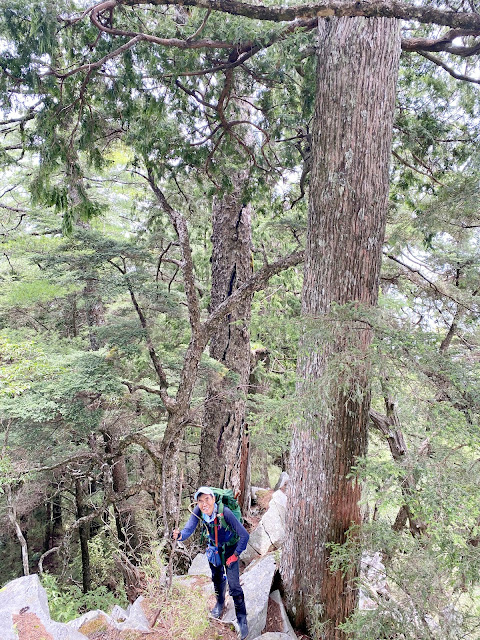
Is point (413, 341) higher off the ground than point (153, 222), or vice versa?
point (153, 222)

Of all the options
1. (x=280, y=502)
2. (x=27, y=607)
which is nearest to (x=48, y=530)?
(x=280, y=502)

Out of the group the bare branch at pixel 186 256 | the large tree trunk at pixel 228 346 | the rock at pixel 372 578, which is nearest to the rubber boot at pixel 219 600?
the rock at pixel 372 578

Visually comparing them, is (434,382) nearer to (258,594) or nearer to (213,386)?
(258,594)

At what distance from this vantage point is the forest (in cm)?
248

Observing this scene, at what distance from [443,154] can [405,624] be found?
4.84 m

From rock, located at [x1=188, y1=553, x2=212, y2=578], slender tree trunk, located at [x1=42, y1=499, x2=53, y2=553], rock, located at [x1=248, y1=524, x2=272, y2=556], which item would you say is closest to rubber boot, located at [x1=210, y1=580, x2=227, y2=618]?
rock, located at [x1=188, y1=553, x2=212, y2=578]

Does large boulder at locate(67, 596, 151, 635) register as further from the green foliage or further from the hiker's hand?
the green foliage

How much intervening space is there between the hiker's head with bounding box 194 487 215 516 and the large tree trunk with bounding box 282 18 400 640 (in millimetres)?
954

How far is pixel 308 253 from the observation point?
3.51 metres

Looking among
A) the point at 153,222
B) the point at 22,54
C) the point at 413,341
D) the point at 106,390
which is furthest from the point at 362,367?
the point at 153,222

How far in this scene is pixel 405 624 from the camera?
251cm

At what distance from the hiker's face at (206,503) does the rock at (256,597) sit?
1.22 m

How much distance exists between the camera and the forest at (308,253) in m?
2.48

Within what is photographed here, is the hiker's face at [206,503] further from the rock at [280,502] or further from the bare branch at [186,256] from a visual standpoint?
the rock at [280,502]
